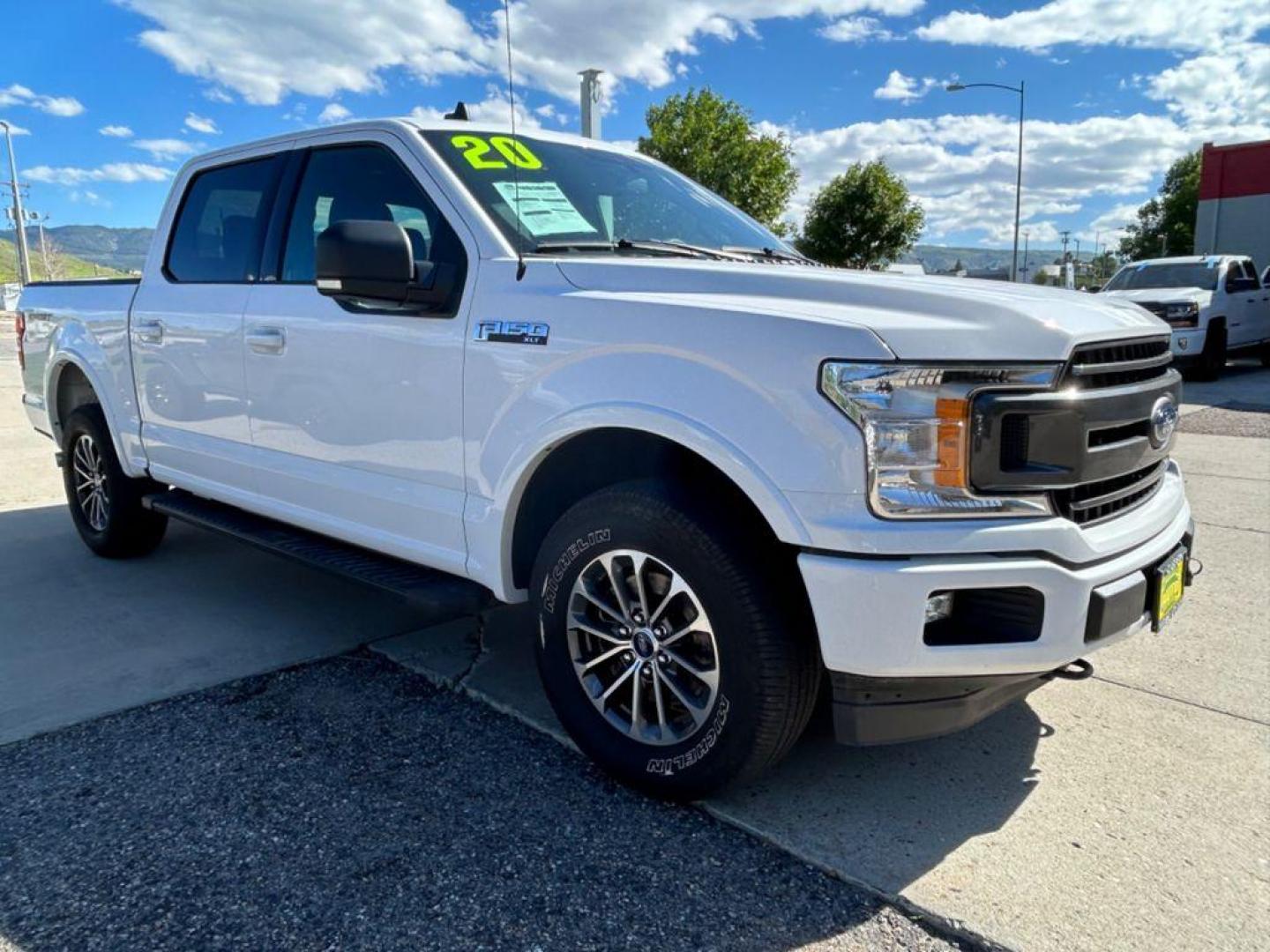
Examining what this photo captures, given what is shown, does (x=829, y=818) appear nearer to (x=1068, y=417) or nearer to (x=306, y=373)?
(x=1068, y=417)

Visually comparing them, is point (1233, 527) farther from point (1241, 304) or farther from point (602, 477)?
point (1241, 304)

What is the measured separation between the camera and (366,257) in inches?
111

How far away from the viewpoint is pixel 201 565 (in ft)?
17.0

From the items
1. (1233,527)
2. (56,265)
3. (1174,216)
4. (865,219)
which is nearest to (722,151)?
(865,219)

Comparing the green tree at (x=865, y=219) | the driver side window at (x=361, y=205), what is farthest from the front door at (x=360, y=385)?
the green tree at (x=865, y=219)

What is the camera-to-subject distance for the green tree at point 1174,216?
51.5 meters

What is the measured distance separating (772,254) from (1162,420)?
1605 mm

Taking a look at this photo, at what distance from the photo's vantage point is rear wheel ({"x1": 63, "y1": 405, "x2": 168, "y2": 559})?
5086 mm

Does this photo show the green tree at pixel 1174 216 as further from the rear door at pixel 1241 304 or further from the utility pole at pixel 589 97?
the utility pole at pixel 589 97

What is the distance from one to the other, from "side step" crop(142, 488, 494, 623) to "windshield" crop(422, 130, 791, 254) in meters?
1.16

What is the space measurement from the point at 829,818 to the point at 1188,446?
8046 mm

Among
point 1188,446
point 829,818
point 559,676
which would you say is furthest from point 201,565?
point 1188,446

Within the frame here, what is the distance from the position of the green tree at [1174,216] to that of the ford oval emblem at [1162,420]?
54271mm

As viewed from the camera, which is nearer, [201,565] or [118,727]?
[118,727]
